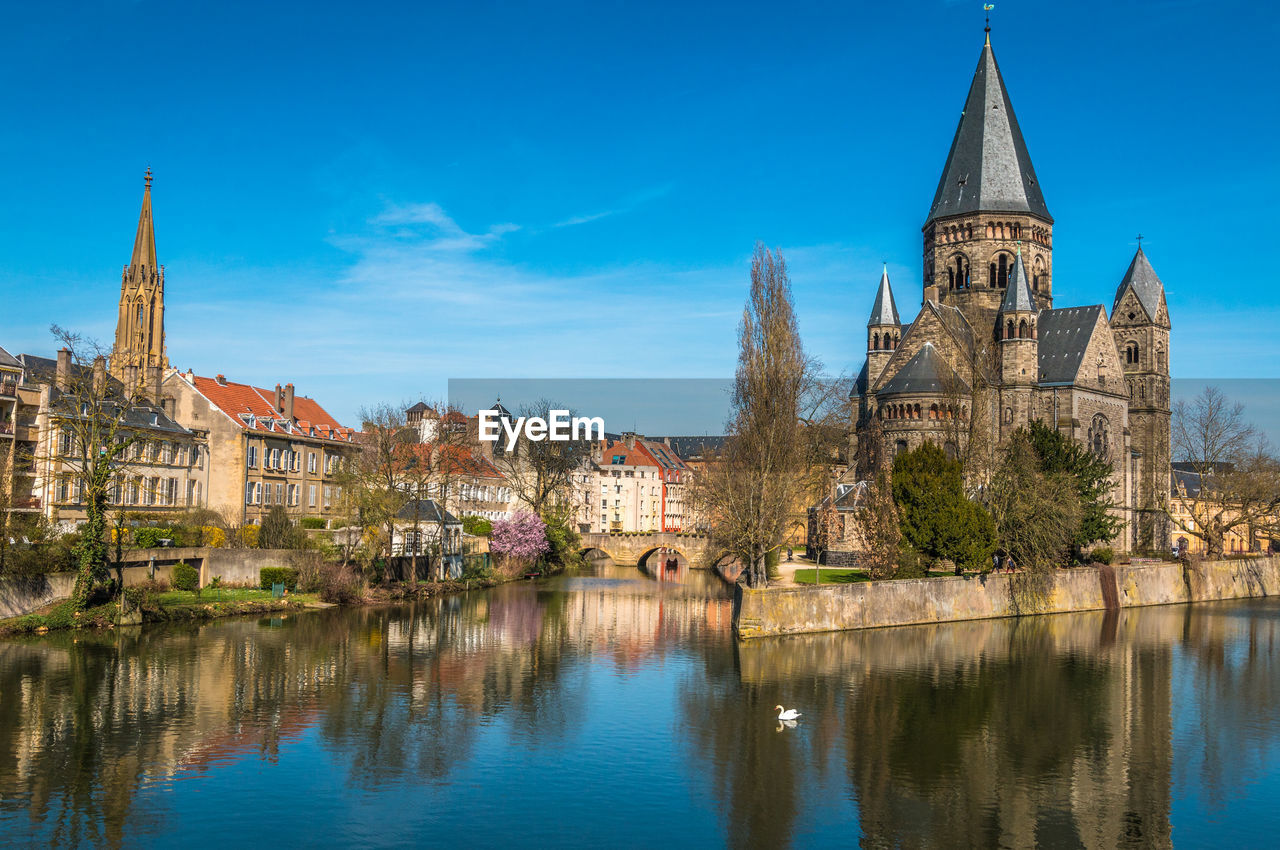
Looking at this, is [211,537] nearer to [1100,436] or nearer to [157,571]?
[157,571]

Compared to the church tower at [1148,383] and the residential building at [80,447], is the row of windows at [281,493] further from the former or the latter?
the church tower at [1148,383]

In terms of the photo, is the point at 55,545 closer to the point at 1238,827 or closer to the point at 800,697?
the point at 800,697

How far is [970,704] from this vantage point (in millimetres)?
31594

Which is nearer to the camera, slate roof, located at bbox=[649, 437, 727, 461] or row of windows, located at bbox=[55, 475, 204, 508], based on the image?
row of windows, located at bbox=[55, 475, 204, 508]

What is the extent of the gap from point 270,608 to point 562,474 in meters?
35.6

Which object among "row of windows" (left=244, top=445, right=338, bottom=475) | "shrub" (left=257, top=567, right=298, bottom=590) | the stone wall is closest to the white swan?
the stone wall

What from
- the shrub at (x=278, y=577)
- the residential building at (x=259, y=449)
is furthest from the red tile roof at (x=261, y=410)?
the shrub at (x=278, y=577)

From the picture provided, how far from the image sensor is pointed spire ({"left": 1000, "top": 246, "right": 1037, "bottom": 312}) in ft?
238

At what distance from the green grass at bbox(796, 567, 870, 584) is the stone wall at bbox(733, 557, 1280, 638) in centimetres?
732

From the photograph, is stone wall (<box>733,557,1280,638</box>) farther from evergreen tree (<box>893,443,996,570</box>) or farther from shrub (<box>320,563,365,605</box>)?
shrub (<box>320,563,365,605</box>)

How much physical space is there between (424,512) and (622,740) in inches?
1437

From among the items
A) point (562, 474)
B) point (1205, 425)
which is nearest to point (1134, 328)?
point (1205, 425)

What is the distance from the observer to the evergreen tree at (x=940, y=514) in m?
47.8

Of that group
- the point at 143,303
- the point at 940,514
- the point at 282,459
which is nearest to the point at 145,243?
the point at 143,303
